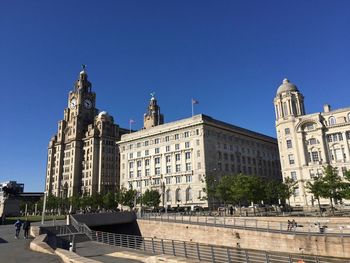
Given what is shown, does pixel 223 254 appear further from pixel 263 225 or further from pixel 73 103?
pixel 73 103

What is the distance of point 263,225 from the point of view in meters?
41.1

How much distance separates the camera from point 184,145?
88.4 meters

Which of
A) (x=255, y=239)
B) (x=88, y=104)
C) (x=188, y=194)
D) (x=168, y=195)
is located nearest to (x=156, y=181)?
(x=168, y=195)

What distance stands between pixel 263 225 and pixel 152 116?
10729 cm

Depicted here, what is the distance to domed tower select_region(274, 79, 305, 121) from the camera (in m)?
83.1

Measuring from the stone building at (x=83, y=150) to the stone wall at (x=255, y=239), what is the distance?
78.7 meters

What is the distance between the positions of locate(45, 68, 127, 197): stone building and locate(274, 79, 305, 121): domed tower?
242ft

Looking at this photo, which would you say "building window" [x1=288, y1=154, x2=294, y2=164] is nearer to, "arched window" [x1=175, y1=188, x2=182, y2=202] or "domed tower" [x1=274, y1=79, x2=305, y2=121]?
"domed tower" [x1=274, y1=79, x2=305, y2=121]

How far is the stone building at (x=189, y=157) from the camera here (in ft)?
275

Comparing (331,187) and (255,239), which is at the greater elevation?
(331,187)

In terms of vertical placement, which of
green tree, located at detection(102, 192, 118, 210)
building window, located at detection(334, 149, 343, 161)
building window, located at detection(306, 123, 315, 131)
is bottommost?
green tree, located at detection(102, 192, 118, 210)

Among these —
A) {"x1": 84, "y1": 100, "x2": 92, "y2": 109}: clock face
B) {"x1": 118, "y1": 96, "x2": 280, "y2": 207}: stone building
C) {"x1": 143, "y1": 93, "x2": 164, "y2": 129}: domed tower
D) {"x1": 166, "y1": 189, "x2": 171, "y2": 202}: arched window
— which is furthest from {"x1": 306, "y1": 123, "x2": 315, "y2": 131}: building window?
{"x1": 84, "y1": 100, "x2": 92, "y2": 109}: clock face

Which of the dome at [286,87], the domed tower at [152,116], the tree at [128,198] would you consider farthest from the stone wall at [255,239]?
the domed tower at [152,116]

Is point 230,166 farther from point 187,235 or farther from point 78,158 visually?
point 78,158
